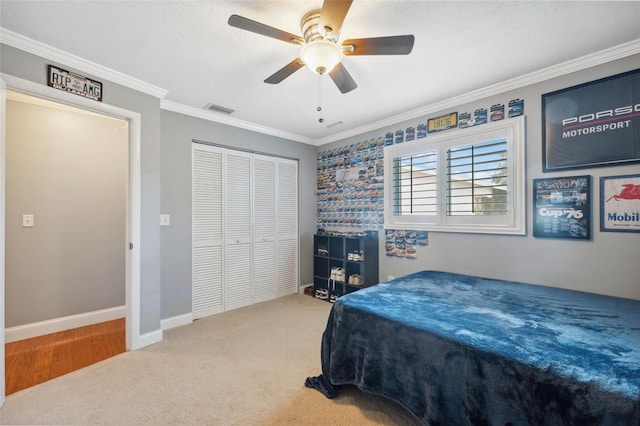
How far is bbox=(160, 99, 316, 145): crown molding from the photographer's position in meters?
3.19

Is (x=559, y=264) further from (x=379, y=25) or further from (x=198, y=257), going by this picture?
(x=198, y=257)

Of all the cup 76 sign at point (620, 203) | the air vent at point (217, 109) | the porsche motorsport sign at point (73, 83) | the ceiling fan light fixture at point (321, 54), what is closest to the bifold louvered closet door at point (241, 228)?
the air vent at point (217, 109)

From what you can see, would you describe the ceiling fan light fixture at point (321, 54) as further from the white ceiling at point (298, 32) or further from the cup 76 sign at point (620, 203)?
the cup 76 sign at point (620, 203)

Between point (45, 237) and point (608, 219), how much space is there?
17.8 feet

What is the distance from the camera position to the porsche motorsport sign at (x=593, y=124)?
2135 millimetres

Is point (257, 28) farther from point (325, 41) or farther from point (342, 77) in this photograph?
point (342, 77)

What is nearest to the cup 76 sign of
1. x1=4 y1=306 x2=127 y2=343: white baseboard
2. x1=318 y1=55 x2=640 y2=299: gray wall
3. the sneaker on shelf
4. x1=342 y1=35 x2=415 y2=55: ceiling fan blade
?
x1=318 y1=55 x2=640 y2=299: gray wall

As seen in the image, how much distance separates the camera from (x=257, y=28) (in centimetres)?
157

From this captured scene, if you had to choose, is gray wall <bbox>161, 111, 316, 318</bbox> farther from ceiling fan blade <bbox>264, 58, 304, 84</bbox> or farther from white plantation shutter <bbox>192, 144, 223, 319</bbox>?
ceiling fan blade <bbox>264, 58, 304, 84</bbox>

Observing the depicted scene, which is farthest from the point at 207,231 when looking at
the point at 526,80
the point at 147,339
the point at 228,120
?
the point at 526,80

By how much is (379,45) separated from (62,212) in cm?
379

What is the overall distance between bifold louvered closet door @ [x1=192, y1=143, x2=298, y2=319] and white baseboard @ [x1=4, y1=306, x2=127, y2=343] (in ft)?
3.43

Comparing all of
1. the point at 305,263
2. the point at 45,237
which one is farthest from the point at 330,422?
the point at 45,237

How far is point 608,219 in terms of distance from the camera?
222 cm
